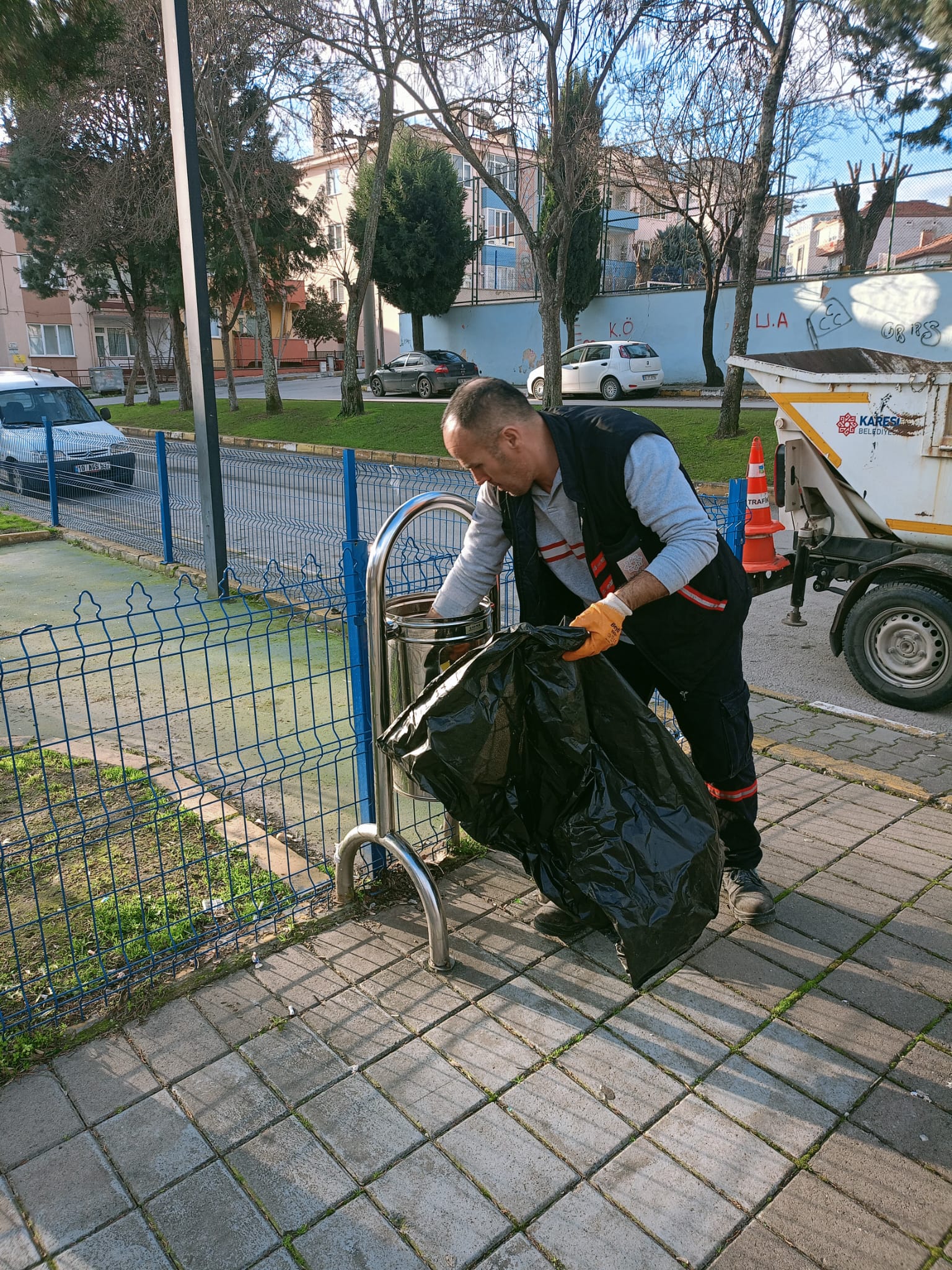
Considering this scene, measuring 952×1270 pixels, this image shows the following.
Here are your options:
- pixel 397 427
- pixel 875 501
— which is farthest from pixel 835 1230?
pixel 397 427

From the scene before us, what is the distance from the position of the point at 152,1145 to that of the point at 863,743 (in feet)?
12.5

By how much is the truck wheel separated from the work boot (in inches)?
107

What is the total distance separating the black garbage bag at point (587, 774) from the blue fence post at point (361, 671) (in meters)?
0.62

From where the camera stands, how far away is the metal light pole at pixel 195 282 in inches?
276

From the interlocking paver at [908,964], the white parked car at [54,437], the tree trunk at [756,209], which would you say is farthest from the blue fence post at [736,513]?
the tree trunk at [756,209]

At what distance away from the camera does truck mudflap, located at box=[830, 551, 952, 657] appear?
5.30 metres

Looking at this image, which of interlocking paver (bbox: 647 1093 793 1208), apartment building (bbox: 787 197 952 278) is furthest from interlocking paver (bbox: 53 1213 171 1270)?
apartment building (bbox: 787 197 952 278)

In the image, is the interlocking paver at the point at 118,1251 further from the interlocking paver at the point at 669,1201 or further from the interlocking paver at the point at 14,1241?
the interlocking paver at the point at 669,1201

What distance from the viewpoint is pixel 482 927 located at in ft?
10.3

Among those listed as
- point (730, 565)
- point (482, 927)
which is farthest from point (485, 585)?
point (482, 927)

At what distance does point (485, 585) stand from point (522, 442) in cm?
61

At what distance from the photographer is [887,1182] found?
2.16 m

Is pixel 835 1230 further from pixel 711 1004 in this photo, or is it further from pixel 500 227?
pixel 500 227

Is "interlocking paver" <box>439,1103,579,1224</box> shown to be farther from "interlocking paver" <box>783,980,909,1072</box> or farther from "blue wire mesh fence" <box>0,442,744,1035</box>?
"blue wire mesh fence" <box>0,442,744,1035</box>
